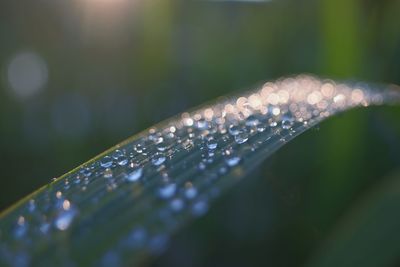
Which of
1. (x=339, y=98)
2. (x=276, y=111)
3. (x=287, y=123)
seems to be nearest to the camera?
(x=287, y=123)

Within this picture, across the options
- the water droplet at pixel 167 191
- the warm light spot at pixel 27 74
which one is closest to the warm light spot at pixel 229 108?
the water droplet at pixel 167 191

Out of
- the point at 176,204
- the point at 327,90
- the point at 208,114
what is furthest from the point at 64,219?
the point at 327,90

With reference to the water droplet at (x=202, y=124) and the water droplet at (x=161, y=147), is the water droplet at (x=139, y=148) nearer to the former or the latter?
the water droplet at (x=161, y=147)

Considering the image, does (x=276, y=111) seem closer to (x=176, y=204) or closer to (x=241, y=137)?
(x=241, y=137)

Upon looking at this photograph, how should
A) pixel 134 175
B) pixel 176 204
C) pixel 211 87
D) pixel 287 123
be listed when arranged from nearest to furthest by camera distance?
1. pixel 176 204
2. pixel 134 175
3. pixel 287 123
4. pixel 211 87

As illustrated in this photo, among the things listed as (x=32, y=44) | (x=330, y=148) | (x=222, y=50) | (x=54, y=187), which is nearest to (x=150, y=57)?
(x=222, y=50)
